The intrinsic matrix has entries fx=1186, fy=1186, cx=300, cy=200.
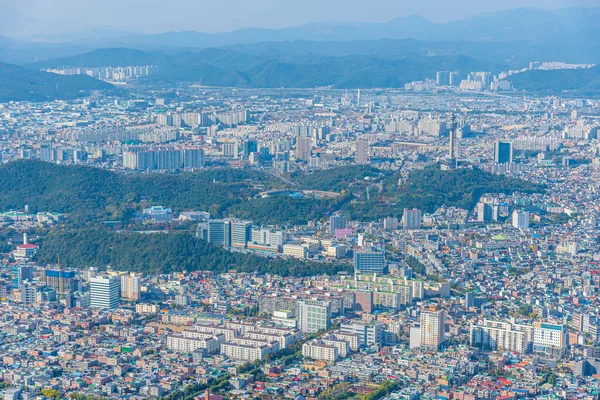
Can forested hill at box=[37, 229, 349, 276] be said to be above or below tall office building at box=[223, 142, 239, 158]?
below

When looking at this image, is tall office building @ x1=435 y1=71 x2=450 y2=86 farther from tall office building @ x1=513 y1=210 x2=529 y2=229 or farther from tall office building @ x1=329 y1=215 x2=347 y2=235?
tall office building @ x1=329 y1=215 x2=347 y2=235

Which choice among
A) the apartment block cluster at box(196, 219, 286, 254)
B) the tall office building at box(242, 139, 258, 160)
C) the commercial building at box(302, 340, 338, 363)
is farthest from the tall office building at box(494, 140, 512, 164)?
the commercial building at box(302, 340, 338, 363)

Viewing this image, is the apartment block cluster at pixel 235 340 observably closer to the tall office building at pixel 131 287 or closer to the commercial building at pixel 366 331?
the commercial building at pixel 366 331

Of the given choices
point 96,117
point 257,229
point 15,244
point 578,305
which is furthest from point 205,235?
point 96,117

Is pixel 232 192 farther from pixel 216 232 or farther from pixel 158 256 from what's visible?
pixel 158 256

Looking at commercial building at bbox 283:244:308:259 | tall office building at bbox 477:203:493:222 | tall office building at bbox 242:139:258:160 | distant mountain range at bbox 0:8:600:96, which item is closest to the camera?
commercial building at bbox 283:244:308:259

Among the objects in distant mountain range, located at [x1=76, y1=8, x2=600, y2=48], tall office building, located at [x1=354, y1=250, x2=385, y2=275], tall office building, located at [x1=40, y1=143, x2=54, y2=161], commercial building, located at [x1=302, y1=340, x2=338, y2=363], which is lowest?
commercial building, located at [x1=302, y1=340, x2=338, y2=363]
